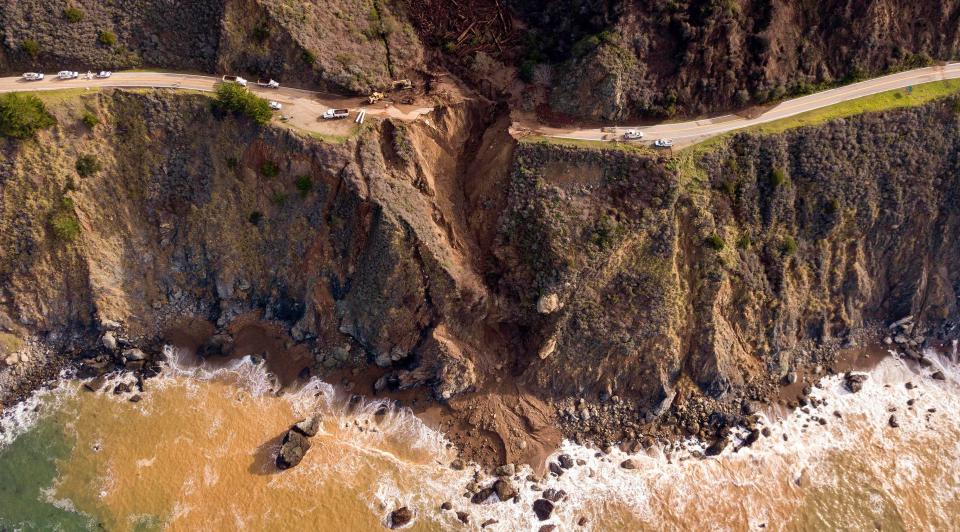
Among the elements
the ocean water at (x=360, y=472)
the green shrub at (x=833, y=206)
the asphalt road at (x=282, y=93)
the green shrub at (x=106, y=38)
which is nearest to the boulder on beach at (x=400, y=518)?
the ocean water at (x=360, y=472)

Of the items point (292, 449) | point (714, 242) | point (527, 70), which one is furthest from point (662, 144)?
point (292, 449)

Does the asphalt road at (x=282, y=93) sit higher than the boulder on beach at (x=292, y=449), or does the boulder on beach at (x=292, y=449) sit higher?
the asphalt road at (x=282, y=93)

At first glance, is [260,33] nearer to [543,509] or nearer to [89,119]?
[89,119]

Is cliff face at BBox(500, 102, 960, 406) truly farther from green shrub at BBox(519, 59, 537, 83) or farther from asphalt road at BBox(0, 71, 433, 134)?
asphalt road at BBox(0, 71, 433, 134)

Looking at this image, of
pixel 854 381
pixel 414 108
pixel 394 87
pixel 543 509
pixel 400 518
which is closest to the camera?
pixel 400 518

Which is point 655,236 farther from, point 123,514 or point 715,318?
point 123,514

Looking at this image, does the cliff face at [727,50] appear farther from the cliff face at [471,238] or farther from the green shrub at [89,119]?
the green shrub at [89,119]
